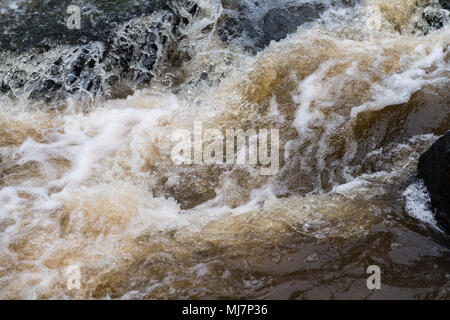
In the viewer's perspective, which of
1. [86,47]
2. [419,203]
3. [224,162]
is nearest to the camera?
[419,203]

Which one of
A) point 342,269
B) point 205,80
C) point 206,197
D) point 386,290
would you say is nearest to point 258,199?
point 206,197

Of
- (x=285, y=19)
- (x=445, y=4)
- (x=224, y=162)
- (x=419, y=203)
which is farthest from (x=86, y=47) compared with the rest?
(x=445, y=4)

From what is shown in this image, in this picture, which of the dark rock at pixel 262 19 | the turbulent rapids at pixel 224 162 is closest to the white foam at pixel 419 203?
the turbulent rapids at pixel 224 162

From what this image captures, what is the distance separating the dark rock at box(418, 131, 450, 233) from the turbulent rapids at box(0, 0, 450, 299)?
9cm

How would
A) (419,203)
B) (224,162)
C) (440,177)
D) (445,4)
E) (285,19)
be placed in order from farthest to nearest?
(445,4) → (285,19) → (224,162) → (419,203) → (440,177)

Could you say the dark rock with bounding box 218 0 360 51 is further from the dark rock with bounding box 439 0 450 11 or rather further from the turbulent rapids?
the dark rock with bounding box 439 0 450 11

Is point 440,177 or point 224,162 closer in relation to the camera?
point 440,177

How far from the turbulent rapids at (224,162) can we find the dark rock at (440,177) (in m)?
0.09

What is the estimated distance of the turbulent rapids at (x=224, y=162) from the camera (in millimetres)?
3186

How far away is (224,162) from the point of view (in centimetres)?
428

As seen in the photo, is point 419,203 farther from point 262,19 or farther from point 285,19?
point 262,19

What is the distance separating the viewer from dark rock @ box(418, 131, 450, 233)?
10.7 ft

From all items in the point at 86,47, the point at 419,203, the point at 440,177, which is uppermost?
the point at 86,47

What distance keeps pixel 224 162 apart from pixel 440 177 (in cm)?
192
